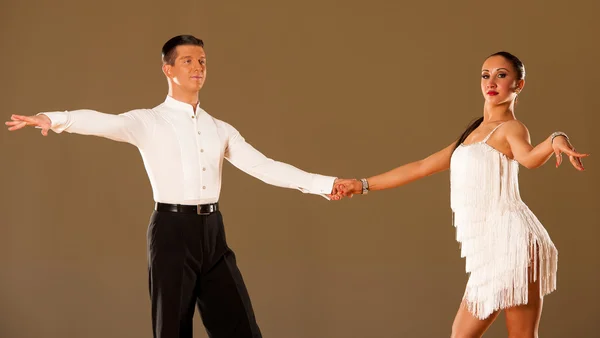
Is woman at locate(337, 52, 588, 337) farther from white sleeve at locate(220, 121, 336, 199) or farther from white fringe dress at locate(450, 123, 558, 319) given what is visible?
white sleeve at locate(220, 121, 336, 199)

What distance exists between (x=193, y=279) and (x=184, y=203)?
1.15 ft

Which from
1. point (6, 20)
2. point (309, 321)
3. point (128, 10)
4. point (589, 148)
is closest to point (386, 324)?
point (309, 321)

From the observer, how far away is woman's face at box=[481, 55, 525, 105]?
3523 millimetres

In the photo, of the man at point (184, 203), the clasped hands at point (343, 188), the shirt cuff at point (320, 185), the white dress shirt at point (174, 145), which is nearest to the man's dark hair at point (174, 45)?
the man at point (184, 203)

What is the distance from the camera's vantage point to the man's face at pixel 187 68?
141 inches

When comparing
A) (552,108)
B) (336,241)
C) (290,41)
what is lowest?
(336,241)

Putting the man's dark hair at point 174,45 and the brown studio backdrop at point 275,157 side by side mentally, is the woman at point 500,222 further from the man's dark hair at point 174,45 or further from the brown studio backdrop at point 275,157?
the brown studio backdrop at point 275,157

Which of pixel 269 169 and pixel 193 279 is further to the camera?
pixel 269 169

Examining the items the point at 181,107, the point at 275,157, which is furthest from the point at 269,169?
the point at 275,157

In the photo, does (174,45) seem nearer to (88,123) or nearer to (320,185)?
(88,123)

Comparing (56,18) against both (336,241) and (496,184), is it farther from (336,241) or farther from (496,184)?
(496,184)

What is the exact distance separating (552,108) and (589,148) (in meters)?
0.39

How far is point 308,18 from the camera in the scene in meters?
5.56

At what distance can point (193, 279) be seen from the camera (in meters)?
3.44
